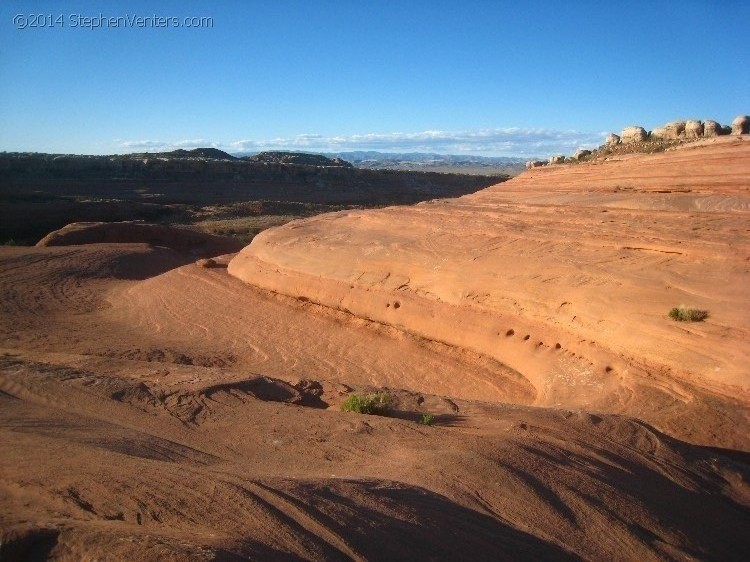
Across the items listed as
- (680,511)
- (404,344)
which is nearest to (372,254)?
(404,344)

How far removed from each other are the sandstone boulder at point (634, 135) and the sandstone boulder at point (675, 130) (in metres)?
0.70

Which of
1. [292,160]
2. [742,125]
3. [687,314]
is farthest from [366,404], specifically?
[292,160]

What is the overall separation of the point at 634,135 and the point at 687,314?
13.7 metres

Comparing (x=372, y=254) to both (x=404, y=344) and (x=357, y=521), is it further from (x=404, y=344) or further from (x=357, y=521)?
(x=357, y=521)

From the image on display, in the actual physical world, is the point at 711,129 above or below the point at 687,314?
above

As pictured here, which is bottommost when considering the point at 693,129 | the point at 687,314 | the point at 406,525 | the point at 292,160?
the point at 406,525

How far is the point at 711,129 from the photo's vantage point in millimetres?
16344

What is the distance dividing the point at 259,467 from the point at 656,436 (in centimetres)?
364

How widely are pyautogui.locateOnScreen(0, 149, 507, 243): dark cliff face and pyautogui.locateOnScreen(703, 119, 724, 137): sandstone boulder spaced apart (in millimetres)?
26170

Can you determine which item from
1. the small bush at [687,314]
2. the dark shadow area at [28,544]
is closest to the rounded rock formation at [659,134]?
the small bush at [687,314]

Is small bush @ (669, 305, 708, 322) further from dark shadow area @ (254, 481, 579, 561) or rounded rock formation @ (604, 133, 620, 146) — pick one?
rounded rock formation @ (604, 133, 620, 146)

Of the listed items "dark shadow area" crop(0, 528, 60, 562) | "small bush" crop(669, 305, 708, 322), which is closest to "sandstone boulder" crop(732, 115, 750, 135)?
"small bush" crop(669, 305, 708, 322)

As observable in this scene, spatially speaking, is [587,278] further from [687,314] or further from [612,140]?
[612,140]

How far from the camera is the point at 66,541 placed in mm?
2617
